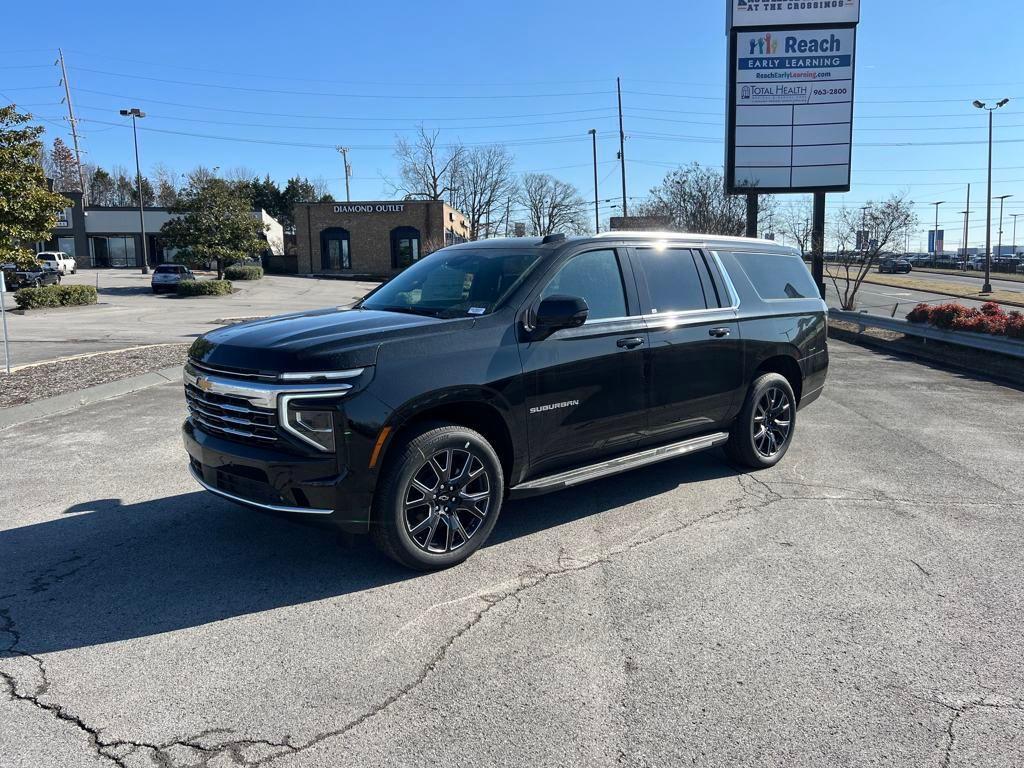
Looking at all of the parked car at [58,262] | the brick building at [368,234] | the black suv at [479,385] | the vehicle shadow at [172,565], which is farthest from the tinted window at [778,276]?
the parked car at [58,262]

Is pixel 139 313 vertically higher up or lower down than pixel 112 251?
lower down

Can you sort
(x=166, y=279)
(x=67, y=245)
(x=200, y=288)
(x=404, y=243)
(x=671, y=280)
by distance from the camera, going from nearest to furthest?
(x=671, y=280) < (x=200, y=288) < (x=166, y=279) < (x=404, y=243) < (x=67, y=245)

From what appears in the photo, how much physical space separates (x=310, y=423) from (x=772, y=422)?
432 cm

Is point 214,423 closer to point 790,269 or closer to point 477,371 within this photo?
point 477,371

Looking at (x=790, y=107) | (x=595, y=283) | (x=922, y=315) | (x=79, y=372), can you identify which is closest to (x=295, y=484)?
(x=595, y=283)

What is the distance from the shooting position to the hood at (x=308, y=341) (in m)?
3.96

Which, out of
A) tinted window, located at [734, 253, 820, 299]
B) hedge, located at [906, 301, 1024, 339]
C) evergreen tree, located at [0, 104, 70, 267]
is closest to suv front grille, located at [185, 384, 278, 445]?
tinted window, located at [734, 253, 820, 299]

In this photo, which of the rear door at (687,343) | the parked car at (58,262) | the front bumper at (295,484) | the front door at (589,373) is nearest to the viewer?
the front bumper at (295,484)

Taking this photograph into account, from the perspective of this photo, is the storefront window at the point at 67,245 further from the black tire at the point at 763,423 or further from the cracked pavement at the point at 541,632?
the black tire at the point at 763,423

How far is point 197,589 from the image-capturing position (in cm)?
416

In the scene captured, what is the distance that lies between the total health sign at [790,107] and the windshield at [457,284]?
19941 millimetres

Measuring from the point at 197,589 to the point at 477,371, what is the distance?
1.97 meters

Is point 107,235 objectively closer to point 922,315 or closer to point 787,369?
point 922,315

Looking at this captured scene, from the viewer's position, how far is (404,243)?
5731cm
